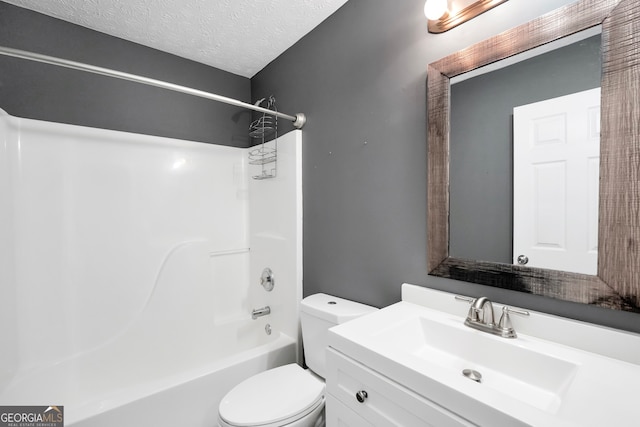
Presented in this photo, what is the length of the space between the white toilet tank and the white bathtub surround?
301 mm

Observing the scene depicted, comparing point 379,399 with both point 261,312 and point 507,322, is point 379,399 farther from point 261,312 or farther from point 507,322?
point 261,312

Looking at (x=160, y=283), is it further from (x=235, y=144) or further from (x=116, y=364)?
(x=235, y=144)

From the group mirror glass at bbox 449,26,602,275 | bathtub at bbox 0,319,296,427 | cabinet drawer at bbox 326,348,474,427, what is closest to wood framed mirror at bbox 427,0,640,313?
mirror glass at bbox 449,26,602,275

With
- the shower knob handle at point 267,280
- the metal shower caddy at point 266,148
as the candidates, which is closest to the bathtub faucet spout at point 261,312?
the shower knob handle at point 267,280

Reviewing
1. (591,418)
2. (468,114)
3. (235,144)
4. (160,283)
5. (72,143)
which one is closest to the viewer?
(591,418)

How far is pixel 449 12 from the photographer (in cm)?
108

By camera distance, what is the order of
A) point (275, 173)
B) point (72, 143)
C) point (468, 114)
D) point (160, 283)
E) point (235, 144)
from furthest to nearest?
1. point (235, 144)
2. point (275, 173)
3. point (160, 283)
4. point (72, 143)
5. point (468, 114)

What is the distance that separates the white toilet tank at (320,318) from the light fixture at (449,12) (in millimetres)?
1290

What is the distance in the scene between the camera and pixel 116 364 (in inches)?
67.5

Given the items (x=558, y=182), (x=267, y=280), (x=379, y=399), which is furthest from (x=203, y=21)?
(x=379, y=399)

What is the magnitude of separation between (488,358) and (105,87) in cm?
247

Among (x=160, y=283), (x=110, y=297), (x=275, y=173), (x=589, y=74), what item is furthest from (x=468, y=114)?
(x=110, y=297)

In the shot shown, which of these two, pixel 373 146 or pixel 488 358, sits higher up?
pixel 373 146

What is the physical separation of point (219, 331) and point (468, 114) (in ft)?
6.89
